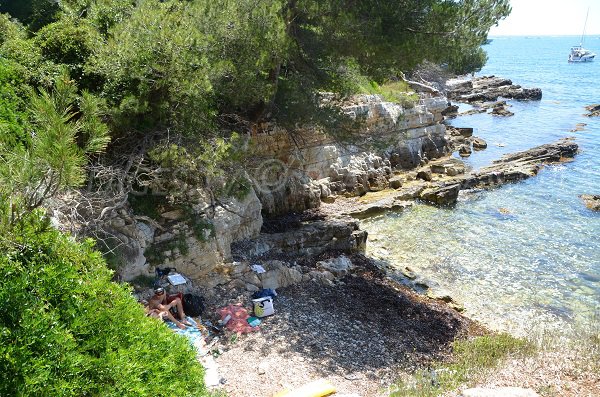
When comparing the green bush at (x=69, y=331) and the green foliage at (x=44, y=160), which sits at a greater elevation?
the green foliage at (x=44, y=160)

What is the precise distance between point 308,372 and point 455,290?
7563 millimetres

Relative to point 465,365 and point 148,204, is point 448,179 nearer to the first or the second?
point 465,365

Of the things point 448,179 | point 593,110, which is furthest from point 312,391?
point 593,110

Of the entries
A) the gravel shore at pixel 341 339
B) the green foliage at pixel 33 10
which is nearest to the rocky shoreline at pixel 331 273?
the gravel shore at pixel 341 339

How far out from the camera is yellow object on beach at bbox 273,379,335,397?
9.09 meters

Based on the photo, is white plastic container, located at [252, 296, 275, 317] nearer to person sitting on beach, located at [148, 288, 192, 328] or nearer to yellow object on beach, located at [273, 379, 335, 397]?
person sitting on beach, located at [148, 288, 192, 328]

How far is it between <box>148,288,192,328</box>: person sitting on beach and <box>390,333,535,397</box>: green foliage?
17.1 feet

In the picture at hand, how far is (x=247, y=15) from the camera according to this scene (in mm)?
13414

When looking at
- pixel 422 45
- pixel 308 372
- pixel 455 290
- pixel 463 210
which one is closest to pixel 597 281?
pixel 455 290

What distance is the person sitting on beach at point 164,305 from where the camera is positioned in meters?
11.0

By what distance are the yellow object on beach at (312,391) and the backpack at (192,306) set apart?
11.2ft

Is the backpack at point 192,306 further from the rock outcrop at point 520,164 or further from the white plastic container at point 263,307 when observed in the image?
the rock outcrop at point 520,164

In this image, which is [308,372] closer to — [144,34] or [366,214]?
[144,34]

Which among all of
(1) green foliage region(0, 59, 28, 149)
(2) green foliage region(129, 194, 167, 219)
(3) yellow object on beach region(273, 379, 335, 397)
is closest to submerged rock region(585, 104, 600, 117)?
(2) green foliage region(129, 194, 167, 219)
